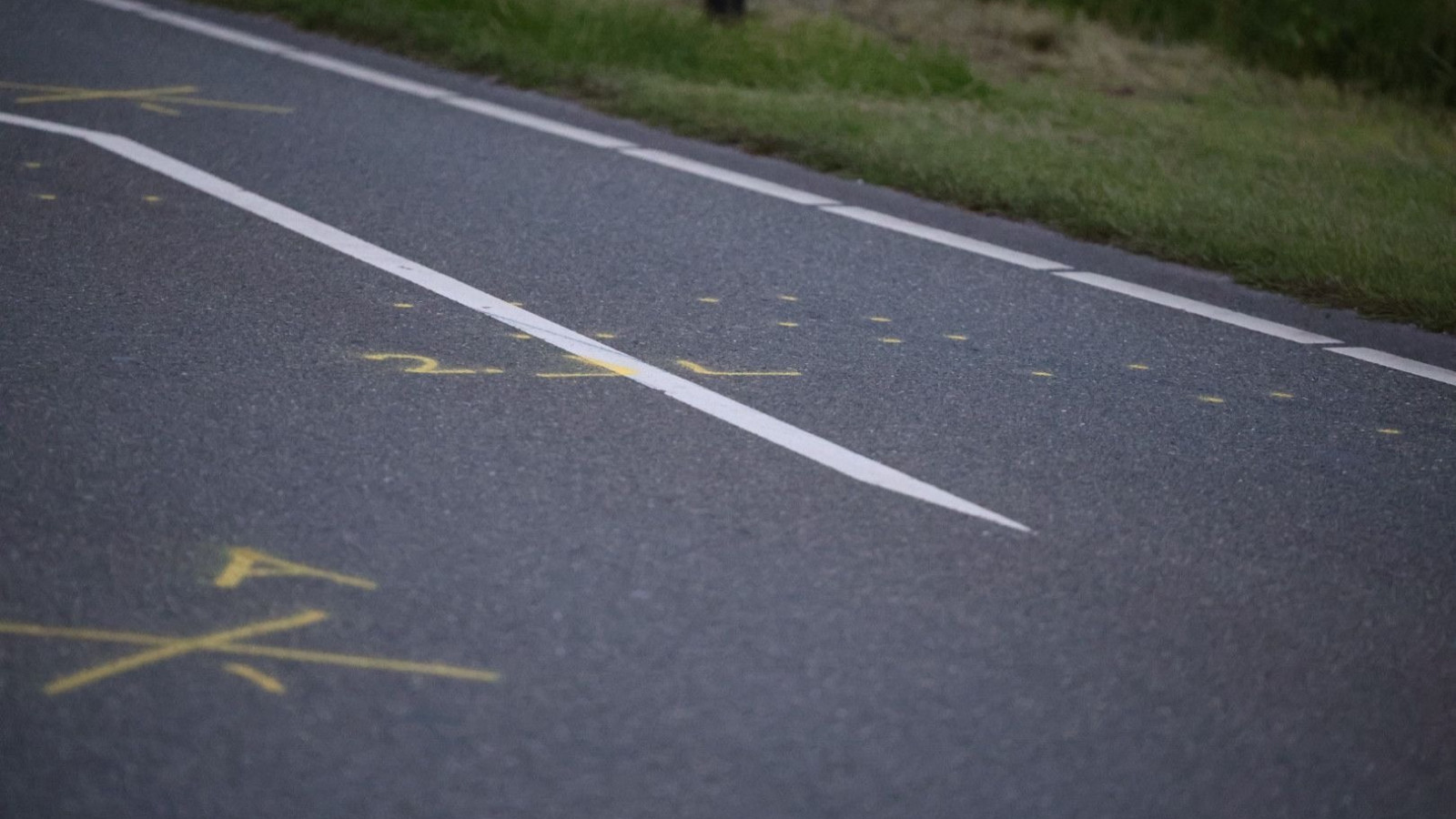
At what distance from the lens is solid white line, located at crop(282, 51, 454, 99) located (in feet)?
28.5

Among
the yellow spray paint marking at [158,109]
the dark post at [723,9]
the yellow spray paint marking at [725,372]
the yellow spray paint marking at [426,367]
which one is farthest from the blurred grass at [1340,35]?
the yellow spray paint marking at [426,367]

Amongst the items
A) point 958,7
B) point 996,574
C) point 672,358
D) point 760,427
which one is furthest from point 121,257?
point 958,7

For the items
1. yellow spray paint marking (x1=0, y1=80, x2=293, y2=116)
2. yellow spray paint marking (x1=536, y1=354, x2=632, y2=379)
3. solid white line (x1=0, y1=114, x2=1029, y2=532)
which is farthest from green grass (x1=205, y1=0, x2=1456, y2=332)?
yellow spray paint marking (x1=536, y1=354, x2=632, y2=379)

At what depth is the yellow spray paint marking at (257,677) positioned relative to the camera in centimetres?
292

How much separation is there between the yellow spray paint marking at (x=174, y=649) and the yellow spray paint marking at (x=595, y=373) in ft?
5.23

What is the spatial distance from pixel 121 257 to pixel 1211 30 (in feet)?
29.7

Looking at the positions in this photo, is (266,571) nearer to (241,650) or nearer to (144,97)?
(241,650)

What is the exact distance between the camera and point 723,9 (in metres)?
10.9

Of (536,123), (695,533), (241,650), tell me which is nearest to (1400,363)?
(695,533)

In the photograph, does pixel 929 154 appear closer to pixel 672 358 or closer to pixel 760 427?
pixel 672 358

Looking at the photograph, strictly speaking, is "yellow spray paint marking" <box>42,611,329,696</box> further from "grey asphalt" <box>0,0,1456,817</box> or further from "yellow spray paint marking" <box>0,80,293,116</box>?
"yellow spray paint marking" <box>0,80,293,116</box>

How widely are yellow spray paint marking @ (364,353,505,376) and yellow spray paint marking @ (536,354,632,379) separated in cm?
15

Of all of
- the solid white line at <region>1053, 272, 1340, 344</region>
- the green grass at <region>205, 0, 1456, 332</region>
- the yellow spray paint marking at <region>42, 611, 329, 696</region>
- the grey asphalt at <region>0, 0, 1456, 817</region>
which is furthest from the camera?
the green grass at <region>205, 0, 1456, 332</region>

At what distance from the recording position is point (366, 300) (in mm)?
5312
